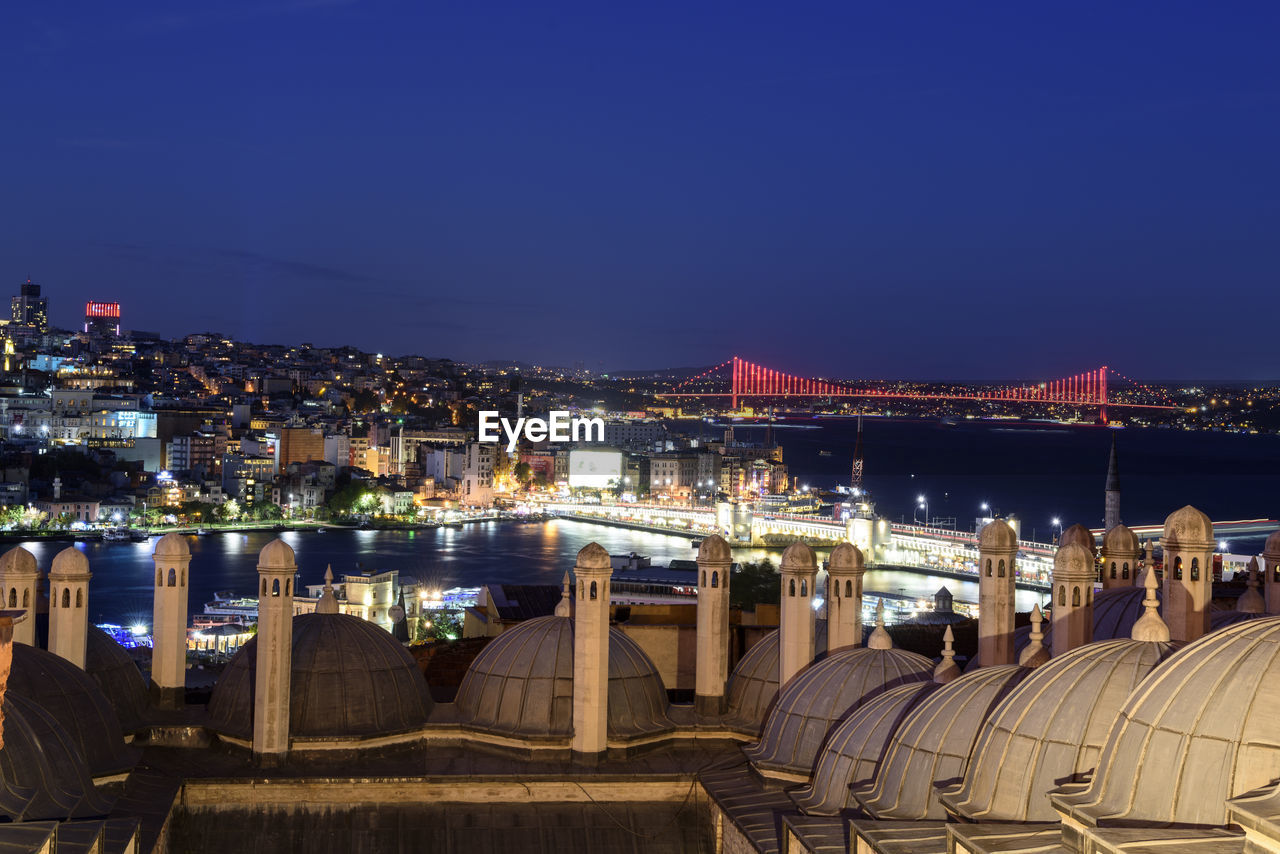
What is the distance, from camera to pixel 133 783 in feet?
25.2

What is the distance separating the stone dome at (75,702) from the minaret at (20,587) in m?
0.79

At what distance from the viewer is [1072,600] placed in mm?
7684

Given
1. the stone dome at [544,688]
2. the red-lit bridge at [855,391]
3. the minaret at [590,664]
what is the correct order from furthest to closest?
the red-lit bridge at [855,391] < the stone dome at [544,688] < the minaret at [590,664]

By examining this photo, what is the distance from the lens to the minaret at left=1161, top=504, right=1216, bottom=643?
7.30m

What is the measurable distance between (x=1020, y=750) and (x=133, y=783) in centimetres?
448

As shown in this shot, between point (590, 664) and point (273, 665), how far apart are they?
1676mm

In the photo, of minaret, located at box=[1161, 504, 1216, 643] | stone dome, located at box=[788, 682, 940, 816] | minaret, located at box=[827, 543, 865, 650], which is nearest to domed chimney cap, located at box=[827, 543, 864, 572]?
minaret, located at box=[827, 543, 865, 650]

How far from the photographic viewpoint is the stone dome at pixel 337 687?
832 centimetres

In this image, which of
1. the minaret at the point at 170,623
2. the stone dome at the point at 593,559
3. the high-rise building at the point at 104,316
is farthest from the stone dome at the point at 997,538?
the high-rise building at the point at 104,316

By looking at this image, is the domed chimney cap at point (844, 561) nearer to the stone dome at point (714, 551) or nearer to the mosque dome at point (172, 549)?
the stone dome at point (714, 551)

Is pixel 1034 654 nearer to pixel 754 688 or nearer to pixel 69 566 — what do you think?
pixel 754 688

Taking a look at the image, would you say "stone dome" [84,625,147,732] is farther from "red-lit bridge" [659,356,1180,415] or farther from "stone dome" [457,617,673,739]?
"red-lit bridge" [659,356,1180,415]

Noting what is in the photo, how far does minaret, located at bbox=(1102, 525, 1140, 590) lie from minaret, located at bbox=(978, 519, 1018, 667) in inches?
70.5

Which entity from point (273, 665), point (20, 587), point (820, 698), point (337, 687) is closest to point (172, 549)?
point (20, 587)
